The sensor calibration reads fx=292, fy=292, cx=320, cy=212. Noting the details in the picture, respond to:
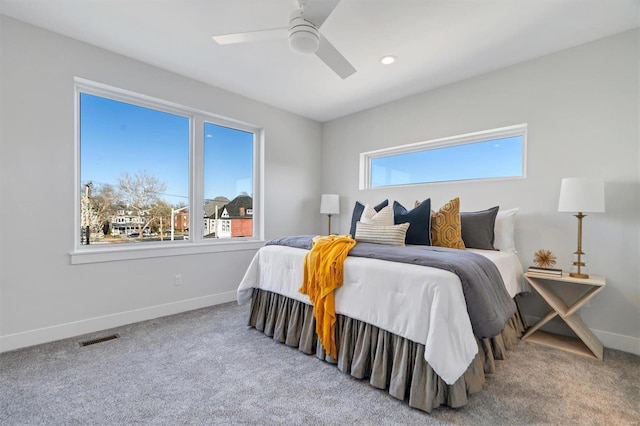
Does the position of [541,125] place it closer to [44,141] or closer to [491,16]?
[491,16]

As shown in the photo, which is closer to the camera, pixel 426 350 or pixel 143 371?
pixel 426 350

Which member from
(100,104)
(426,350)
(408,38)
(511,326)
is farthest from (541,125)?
(100,104)

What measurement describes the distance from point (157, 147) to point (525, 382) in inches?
149

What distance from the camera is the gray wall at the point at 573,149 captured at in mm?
2307

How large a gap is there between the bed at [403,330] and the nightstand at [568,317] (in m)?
0.23

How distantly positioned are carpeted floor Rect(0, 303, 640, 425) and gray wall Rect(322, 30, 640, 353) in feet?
2.05

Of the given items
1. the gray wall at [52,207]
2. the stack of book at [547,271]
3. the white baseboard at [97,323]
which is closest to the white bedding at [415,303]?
the stack of book at [547,271]

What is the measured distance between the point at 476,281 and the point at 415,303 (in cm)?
36

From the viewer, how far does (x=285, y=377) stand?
190cm

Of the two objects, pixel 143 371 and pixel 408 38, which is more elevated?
pixel 408 38

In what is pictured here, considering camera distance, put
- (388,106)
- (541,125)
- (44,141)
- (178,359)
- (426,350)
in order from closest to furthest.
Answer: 1. (426,350)
2. (178,359)
3. (44,141)
4. (541,125)
5. (388,106)

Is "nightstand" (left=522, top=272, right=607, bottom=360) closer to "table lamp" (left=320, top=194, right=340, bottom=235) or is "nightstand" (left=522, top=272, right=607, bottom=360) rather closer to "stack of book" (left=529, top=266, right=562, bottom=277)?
"stack of book" (left=529, top=266, right=562, bottom=277)

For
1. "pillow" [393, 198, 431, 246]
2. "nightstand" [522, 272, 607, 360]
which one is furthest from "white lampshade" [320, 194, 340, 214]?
"nightstand" [522, 272, 607, 360]

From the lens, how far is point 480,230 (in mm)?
2674
